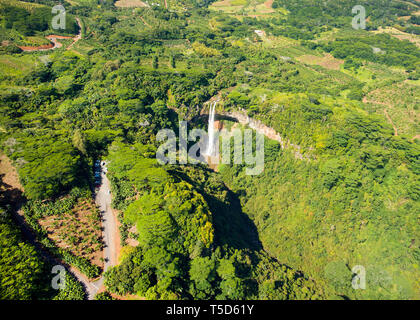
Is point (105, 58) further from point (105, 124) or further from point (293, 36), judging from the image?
point (293, 36)

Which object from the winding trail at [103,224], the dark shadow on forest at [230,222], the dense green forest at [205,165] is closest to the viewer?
the winding trail at [103,224]

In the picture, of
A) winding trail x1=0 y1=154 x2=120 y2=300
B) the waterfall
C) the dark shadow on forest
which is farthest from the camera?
the waterfall

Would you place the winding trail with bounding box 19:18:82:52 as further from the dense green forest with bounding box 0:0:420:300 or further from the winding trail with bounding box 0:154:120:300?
the winding trail with bounding box 0:154:120:300

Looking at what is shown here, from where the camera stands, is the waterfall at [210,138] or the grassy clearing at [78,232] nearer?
the grassy clearing at [78,232]

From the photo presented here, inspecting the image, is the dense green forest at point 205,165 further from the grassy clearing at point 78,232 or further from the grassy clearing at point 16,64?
the grassy clearing at point 78,232

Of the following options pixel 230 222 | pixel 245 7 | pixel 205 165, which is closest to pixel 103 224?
pixel 230 222

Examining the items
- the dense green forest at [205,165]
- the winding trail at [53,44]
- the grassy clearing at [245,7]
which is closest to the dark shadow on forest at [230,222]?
the dense green forest at [205,165]

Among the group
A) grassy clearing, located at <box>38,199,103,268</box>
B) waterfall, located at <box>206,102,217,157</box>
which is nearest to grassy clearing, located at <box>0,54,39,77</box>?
grassy clearing, located at <box>38,199,103,268</box>

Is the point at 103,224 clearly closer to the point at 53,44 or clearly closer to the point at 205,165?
the point at 205,165
